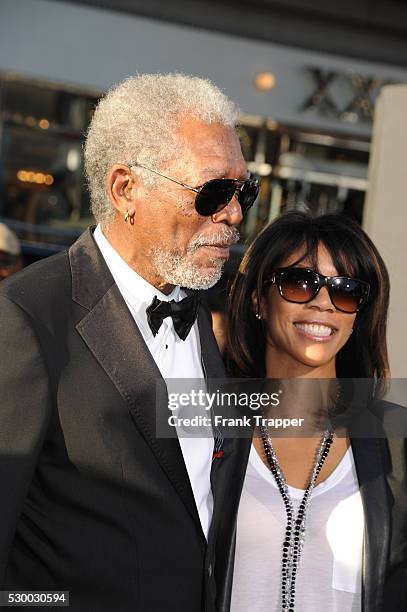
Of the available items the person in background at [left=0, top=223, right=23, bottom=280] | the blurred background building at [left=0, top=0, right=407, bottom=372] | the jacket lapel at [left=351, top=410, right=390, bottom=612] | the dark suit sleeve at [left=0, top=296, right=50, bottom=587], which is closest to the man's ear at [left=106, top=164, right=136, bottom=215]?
the dark suit sleeve at [left=0, top=296, right=50, bottom=587]

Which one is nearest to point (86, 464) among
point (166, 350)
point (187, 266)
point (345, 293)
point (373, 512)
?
point (166, 350)

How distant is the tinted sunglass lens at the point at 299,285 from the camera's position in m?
2.56

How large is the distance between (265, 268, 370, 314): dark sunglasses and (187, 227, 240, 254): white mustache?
0.31m

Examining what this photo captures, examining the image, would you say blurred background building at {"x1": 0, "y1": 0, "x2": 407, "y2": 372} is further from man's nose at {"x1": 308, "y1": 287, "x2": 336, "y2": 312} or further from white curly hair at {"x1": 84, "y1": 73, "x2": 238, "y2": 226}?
white curly hair at {"x1": 84, "y1": 73, "x2": 238, "y2": 226}

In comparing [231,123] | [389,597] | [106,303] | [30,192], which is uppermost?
[30,192]

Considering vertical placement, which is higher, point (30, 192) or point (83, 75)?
point (83, 75)

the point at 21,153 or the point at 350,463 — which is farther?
the point at 21,153

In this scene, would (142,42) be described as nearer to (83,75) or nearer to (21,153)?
(83,75)

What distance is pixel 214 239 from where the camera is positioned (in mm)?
2316

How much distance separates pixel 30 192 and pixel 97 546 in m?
6.14

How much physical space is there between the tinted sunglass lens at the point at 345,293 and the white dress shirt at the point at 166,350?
49 centimetres

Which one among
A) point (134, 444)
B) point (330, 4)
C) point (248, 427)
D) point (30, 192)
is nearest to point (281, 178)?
point (330, 4)

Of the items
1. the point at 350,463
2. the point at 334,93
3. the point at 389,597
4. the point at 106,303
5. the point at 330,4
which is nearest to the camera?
the point at 106,303

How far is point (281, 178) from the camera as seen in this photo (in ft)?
27.7
